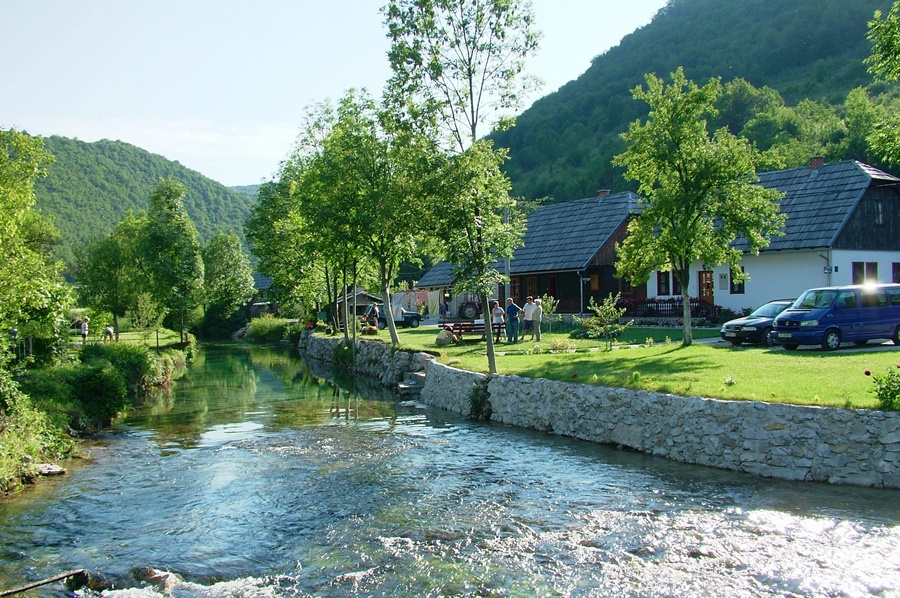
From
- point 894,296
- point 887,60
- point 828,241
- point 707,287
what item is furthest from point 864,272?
point 887,60

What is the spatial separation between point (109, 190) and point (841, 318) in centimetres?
11204

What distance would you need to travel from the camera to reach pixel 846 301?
20594mm

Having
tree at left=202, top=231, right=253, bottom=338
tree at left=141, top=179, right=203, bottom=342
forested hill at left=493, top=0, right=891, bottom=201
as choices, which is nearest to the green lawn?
tree at left=141, top=179, right=203, bottom=342

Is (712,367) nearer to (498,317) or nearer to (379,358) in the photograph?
(498,317)

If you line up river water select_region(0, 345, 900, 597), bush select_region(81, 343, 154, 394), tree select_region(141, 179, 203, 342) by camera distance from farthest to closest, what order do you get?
tree select_region(141, 179, 203, 342), bush select_region(81, 343, 154, 394), river water select_region(0, 345, 900, 597)

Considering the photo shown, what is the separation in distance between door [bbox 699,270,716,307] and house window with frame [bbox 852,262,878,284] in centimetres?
588

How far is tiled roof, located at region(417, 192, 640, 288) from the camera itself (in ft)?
128

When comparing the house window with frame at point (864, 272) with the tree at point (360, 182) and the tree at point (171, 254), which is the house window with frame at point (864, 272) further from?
the tree at point (171, 254)

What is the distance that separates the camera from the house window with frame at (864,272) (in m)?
31.4

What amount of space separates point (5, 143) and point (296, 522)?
15.5m

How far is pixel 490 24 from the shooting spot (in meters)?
20.2

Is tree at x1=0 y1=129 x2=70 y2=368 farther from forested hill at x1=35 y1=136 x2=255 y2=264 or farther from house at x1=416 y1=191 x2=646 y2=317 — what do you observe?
forested hill at x1=35 y1=136 x2=255 y2=264

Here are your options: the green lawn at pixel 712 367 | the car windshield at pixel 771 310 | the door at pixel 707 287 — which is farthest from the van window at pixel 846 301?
the door at pixel 707 287

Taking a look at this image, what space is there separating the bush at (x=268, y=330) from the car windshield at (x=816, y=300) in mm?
41152
